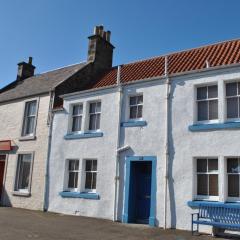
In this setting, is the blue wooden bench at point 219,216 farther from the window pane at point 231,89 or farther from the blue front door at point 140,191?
the window pane at point 231,89

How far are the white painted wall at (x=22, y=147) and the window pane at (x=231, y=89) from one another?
387 inches

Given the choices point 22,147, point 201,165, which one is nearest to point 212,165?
point 201,165

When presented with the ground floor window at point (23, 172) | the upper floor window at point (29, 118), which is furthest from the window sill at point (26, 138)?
the ground floor window at point (23, 172)

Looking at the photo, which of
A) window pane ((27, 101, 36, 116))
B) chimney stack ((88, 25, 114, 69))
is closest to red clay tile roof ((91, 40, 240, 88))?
chimney stack ((88, 25, 114, 69))

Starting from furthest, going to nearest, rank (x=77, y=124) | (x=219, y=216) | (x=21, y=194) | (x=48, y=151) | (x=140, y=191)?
(x=21, y=194), (x=48, y=151), (x=77, y=124), (x=140, y=191), (x=219, y=216)

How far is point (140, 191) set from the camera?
15047mm

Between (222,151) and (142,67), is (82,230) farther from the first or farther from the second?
(142,67)

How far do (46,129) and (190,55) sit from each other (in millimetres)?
8407

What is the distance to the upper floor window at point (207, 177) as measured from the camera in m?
12.9

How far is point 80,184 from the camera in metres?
16.4

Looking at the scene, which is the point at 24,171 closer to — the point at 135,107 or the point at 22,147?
the point at 22,147

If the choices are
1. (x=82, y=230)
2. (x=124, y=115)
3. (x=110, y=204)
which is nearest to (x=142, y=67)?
(x=124, y=115)

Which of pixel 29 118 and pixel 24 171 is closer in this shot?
pixel 24 171

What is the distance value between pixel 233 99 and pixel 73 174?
837cm
